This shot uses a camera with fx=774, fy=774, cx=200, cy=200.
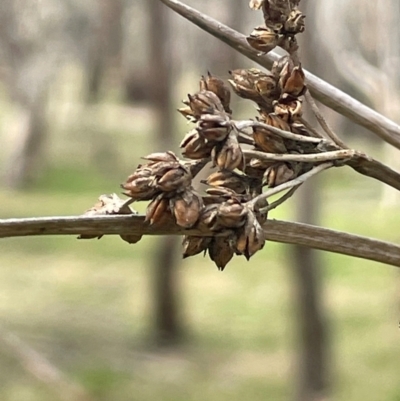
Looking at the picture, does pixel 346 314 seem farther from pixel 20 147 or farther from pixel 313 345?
pixel 20 147

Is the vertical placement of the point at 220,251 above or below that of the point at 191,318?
above

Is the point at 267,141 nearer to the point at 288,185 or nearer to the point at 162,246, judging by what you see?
the point at 288,185

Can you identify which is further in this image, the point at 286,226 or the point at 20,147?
the point at 20,147

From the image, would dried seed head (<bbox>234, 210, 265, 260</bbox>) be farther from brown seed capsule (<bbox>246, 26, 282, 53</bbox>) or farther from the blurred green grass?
the blurred green grass


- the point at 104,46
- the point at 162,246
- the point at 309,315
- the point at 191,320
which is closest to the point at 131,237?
the point at 309,315

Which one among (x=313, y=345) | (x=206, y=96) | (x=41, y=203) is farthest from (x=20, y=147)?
(x=206, y=96)

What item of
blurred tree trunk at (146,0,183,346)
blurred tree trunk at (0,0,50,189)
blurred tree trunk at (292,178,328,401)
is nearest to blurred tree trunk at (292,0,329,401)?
blurred tree trunk at (292,178,328,401)
